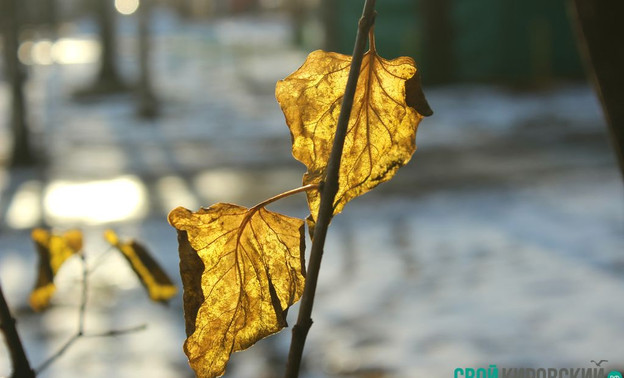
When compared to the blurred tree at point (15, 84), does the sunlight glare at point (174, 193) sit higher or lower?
lower

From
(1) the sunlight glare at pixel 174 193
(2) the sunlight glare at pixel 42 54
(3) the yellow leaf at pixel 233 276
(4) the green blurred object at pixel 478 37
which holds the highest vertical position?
(3) the yellow leaf at pixel 233 276

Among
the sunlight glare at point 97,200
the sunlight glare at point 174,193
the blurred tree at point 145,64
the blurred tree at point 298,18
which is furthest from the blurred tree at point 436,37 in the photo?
the sunlight glare at point 97,200

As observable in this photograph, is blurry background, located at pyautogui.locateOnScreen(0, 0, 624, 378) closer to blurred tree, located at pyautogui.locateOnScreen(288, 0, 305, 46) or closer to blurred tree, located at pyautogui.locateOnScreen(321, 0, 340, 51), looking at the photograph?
blurred tree, located at pyautogui.locateOnScreen(321, 0, 340, 51)

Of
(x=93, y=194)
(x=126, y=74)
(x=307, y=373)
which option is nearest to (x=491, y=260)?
(x=307, y=373)

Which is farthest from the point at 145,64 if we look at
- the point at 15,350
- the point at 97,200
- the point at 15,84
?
the point at 15,350

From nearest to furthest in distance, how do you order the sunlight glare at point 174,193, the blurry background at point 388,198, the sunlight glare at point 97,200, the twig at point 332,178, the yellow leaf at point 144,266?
the twig at point 332,178
the yellow leaf at point 144,266
the blurry background at point 388,198
the sunlight glare at point 97,200
the sunlight glare at point 174,193

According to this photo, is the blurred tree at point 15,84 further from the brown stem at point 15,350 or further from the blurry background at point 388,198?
the brown stem at point 15,350

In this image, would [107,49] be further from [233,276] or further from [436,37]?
[233,276]

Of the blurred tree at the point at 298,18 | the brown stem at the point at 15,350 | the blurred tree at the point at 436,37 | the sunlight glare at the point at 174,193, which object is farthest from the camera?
the blurred tree at the point at 298,18
